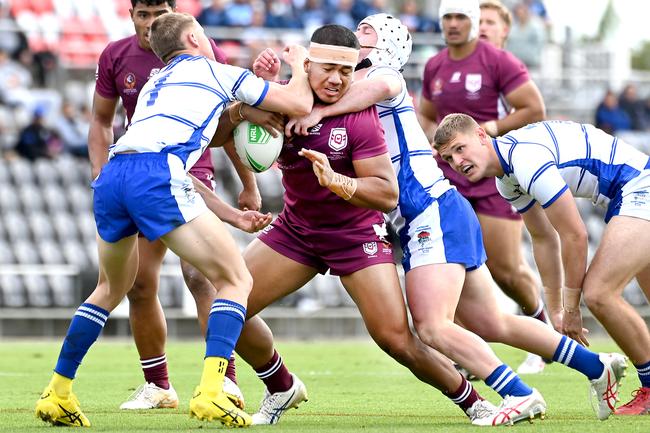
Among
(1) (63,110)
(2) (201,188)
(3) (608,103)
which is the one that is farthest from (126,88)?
(3) (608,103)

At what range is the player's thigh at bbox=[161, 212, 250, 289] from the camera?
612 centimetres

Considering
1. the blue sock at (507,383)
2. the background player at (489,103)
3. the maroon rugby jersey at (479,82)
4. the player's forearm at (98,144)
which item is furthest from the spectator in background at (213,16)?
the blue sock at (507,383)

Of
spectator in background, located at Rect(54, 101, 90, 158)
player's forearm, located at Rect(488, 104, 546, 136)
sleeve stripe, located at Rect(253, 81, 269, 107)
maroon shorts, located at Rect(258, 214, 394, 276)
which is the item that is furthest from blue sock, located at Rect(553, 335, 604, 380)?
spectator in background, located at Rect(54, 101, 90, 158)

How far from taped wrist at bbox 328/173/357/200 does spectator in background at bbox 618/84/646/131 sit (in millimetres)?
14399

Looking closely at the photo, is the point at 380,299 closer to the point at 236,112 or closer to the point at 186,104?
the point at 236,112

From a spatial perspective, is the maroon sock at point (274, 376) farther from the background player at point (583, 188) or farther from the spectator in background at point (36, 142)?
the spectator in background at point (36, 142)

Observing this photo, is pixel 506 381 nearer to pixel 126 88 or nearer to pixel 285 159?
pixel 285 159

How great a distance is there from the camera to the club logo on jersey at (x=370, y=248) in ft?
21.9

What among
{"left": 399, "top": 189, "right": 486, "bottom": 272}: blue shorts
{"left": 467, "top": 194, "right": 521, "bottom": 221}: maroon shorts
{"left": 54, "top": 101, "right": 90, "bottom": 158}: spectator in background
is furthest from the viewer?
{"left": 54, "top": 101, "right": 90, "bottom": 158}: spectator in background

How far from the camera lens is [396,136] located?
6.90 meters

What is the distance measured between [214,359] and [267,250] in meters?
0.99

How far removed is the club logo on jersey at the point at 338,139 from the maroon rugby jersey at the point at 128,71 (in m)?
1.52

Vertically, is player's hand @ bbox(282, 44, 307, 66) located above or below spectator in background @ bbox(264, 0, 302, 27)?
above

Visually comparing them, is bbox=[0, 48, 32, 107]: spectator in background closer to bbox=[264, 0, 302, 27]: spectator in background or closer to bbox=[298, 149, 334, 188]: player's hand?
bbox=[264, 0, 302, 27]: spectator in background
